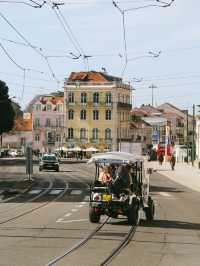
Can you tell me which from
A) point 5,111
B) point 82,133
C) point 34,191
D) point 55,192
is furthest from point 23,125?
point 55,192

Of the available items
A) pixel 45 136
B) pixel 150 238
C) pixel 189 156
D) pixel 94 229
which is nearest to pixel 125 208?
pixel 94 229

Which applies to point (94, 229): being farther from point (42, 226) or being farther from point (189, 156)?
point (189, 156)

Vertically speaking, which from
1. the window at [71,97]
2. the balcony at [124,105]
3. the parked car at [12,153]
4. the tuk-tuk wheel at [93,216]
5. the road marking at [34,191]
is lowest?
the road marking at [34,191]

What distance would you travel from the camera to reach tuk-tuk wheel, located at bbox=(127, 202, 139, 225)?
24781 mm

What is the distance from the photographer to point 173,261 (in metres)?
16.2

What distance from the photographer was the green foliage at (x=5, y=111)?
5108 inches

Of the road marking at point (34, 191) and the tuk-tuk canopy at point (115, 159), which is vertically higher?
the tuk-tuk canopy at point (115, 159)

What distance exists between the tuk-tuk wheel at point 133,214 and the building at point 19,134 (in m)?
160

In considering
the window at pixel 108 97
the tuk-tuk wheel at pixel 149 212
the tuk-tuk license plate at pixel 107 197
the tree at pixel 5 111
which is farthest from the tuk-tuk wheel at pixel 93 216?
the window at pixel 108 97

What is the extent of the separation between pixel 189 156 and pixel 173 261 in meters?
108

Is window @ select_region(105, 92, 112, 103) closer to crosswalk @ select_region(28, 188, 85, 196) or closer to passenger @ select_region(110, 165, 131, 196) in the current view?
crosswalk @ select_region(28, 188, 85, 196)

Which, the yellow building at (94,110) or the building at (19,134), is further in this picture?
the building at (19,134)

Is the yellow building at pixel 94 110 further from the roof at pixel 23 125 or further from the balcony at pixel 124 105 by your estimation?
the roof at pixel 23 125

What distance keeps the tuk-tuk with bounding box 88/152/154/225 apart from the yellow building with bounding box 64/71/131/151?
5200 inches
